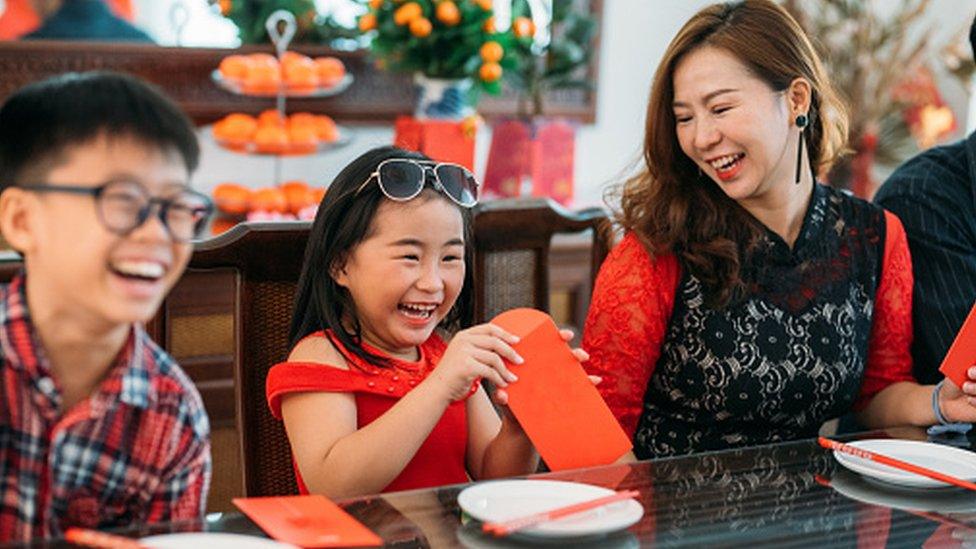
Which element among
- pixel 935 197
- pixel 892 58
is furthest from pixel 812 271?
pixel 892 58

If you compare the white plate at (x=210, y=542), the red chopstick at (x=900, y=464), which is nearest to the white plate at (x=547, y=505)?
the white plate at (x=210, y=542)

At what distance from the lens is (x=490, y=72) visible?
3.56 meters

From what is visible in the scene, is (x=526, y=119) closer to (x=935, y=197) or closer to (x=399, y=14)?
(x=399, y=14)

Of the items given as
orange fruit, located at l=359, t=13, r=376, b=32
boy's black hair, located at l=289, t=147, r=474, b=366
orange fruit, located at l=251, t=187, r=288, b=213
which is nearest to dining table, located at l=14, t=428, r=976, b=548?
boy's black hair, located at l=289, t=147, r=474, b=366

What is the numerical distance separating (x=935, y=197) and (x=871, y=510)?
0.94 m

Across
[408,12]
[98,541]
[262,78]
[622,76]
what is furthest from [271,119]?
[98,541]

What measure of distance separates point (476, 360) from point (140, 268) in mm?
494

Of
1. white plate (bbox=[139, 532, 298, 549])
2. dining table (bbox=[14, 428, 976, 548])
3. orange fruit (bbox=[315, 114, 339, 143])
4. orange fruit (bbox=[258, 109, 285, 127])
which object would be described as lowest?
dining table (bbox=[14, 428, 976, 548])

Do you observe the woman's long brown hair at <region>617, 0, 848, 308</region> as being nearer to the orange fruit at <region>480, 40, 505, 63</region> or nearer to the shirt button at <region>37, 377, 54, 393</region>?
the shirt button at <region>37, 377, 54, 393</region>

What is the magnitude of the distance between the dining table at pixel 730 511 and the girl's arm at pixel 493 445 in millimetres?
164

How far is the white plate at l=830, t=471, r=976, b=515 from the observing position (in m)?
1.51

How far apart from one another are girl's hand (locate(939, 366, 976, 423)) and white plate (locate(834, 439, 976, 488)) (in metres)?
0.16

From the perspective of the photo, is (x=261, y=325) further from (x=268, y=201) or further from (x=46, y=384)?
(x=268, y=201)

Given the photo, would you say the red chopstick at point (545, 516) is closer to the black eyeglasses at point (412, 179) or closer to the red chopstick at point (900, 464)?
Result: the red chopstick at point (900, 464)
